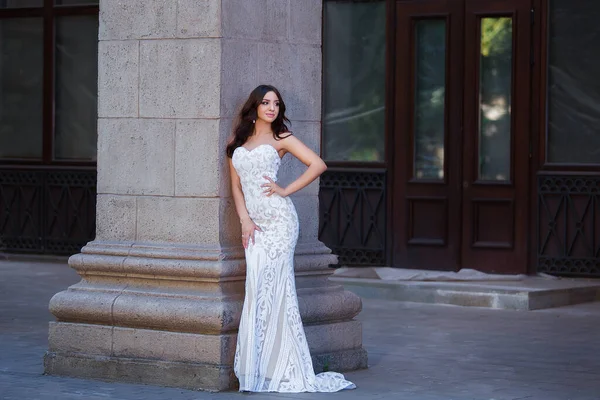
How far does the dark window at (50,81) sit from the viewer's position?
20.5 m

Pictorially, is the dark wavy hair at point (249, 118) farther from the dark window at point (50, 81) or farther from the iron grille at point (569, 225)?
the dark window at point (50, 81)

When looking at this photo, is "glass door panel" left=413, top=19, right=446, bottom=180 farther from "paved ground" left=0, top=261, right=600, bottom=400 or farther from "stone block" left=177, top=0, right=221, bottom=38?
"stone block" left=177, top=0, right=221, bottom=38

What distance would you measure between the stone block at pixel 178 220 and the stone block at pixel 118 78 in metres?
0.73

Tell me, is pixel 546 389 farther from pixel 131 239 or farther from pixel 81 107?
pixel 81 107

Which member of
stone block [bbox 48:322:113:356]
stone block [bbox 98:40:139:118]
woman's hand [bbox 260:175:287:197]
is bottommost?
stone block [bbox 48:322:113:356]

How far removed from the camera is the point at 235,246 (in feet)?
33.9

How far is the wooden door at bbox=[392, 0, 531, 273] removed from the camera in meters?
17.4

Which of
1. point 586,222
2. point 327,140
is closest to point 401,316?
point 586,222

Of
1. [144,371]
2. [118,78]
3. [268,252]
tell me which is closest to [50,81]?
[118,78]

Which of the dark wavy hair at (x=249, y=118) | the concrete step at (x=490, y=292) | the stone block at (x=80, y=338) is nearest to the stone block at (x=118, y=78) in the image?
the dark wavy hair at (x=249, y=118)

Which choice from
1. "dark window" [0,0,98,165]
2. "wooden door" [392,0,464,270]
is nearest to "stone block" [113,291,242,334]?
"wooden door" [392,0,464,270]

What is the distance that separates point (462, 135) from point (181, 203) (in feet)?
26.2

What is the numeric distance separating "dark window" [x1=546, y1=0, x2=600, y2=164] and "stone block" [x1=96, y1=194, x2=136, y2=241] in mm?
7973

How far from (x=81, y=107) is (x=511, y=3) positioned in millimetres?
6782
